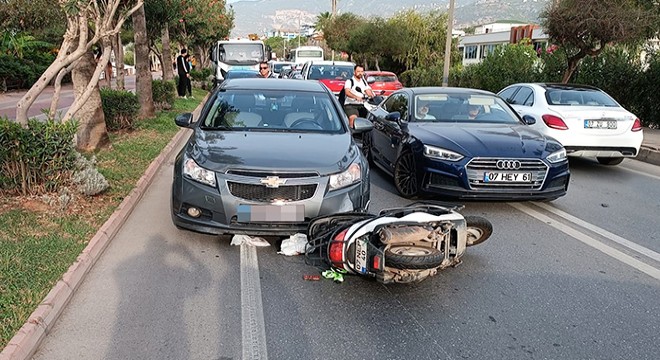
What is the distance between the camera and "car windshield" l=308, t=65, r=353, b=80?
1780 centimetres

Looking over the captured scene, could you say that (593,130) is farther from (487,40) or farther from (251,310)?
(487,40)

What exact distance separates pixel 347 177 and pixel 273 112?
1.67m

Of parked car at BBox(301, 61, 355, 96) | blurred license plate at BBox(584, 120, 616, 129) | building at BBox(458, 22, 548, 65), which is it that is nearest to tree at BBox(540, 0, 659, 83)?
parked car at BBox(301, 61, 355, 96)

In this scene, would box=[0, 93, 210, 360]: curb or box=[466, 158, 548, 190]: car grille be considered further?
box=[466, 158, 548, 190]: car grille

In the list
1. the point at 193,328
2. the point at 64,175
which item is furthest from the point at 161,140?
the point at 193,328

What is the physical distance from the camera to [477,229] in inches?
193

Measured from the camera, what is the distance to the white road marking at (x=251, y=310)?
3502 millimetres

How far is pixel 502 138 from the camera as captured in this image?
6840 millimetres

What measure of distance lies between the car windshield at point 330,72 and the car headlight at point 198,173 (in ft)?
42.2

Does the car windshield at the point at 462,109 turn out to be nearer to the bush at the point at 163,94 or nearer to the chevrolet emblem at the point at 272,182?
the chevrolet emblem at the point at 272,182

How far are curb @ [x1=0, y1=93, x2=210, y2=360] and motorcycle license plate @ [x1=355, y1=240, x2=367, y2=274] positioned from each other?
2.14m

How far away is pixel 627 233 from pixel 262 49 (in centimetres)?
2140

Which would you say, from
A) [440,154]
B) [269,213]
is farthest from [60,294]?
[440,154]

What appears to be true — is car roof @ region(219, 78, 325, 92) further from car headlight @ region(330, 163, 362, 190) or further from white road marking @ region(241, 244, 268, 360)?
white road marking @ region(241, 244, 268, 360)
